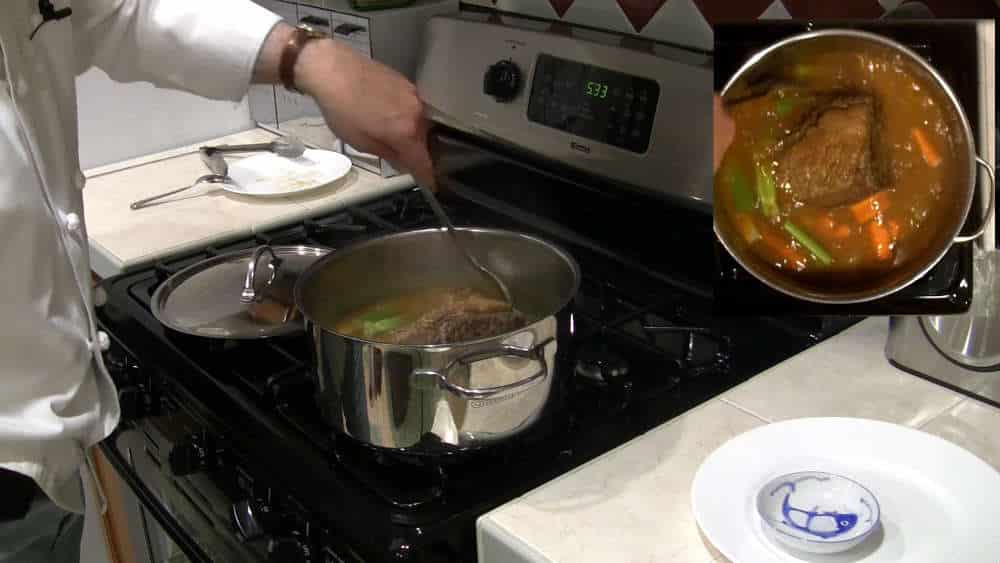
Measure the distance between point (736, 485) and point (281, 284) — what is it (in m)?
0.62

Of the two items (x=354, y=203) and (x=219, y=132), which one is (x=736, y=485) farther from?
(x=219, y=132)

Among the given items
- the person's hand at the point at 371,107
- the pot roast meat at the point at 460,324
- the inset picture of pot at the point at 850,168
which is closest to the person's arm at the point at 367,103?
the person's hand at the point at 371,107

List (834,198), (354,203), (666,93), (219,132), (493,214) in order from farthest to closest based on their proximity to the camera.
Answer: (219,132)
(354,203)
(493,214)
(666,93)
(834,198)

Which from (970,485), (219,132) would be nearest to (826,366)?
(970,485)

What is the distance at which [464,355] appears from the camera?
2.58 feet

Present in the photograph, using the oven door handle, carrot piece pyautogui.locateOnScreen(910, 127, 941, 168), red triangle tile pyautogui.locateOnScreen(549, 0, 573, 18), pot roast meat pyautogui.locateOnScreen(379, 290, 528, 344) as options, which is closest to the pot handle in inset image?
pot roast meat pyautogui.locateOnScreen(379, 290, 528, 344)

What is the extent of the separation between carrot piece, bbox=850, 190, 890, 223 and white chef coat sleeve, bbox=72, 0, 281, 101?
64 cm

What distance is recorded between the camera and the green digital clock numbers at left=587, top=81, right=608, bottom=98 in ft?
3.86

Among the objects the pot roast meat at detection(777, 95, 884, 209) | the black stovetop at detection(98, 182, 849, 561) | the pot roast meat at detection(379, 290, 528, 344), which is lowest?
the black stovetop at detection(98, 182, 849, 561)

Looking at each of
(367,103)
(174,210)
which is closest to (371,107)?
(367,103)

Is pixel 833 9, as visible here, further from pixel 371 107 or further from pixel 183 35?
pixel 183 35

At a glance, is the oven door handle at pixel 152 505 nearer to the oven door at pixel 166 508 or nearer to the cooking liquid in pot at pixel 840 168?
the oven door at pixel 166 508

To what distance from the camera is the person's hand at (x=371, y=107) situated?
973 millimetres

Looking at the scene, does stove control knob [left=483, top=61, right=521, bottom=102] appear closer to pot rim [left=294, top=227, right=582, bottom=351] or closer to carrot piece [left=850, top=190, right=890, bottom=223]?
pot rim [left=294, top=227, right=582, bottom=351]
